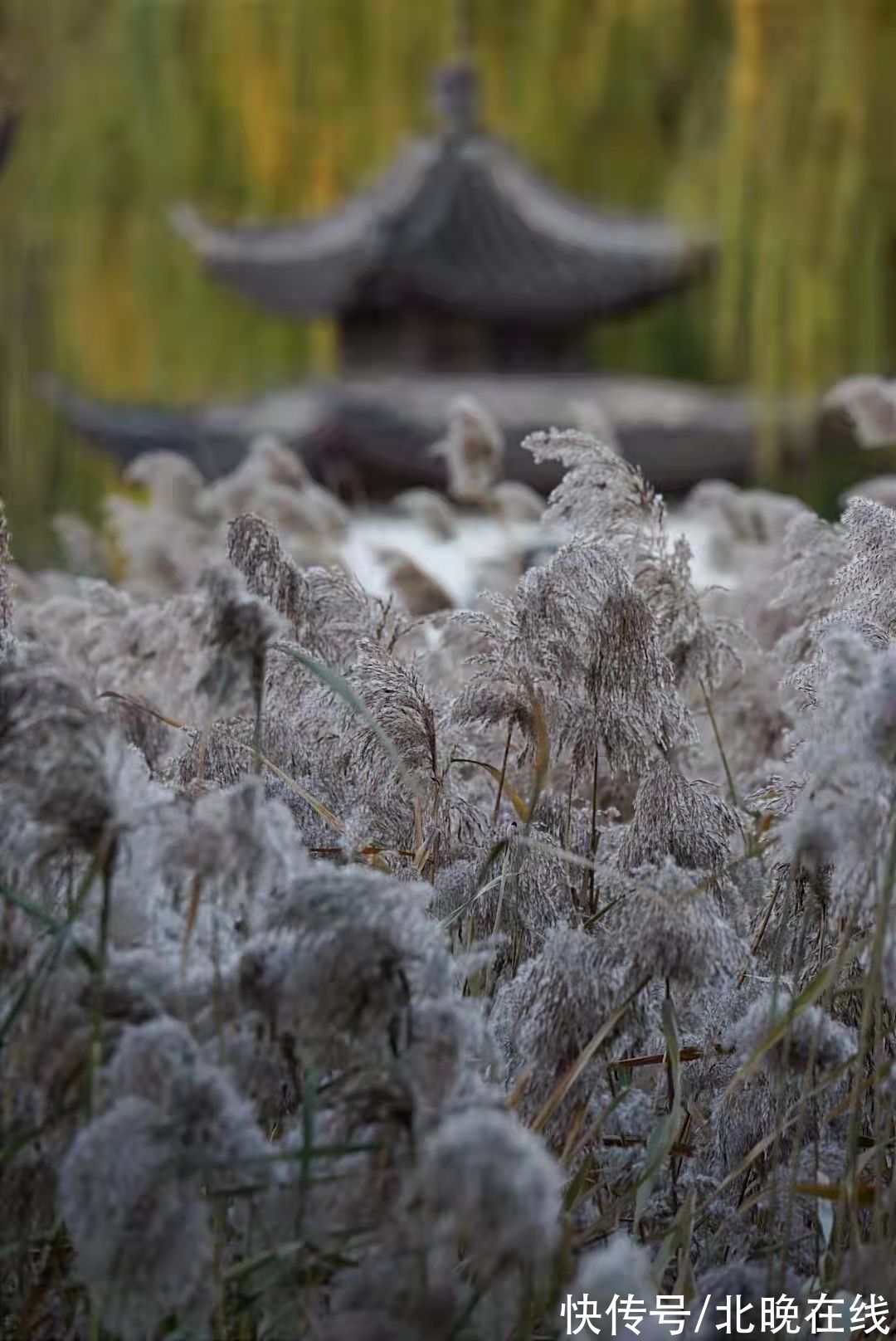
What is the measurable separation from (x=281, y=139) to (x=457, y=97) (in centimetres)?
92

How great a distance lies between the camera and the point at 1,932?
2.32 ft

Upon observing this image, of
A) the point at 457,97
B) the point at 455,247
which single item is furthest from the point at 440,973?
the point at 455,247

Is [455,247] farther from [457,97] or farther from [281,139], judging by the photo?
[281,139]

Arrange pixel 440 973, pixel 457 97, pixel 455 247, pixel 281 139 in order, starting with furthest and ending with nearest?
1. pixel 455 247
2. pixel 281 139
3. pixel 457 97
4. pixel 440 973

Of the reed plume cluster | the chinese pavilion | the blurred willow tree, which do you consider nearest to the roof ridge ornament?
the chinese pavilion

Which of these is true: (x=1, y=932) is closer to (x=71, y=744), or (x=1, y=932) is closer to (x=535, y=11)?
(x=71, y=744)

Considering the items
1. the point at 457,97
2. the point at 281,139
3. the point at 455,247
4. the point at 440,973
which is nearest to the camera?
the point at 440,973

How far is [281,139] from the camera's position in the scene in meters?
8.23

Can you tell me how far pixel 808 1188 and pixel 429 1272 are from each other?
0.78ft

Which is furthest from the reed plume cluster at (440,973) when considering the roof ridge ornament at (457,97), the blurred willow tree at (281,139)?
the roof ridge ornament at (457,97)

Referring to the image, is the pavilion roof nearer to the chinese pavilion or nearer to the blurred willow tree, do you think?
the chinese pavilion

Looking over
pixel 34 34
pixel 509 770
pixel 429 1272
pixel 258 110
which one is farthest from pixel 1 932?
pixel 34 34

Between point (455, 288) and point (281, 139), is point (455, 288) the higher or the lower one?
the lower one

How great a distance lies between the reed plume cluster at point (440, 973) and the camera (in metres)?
0.63
